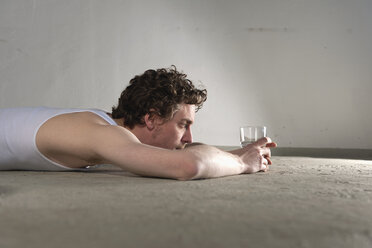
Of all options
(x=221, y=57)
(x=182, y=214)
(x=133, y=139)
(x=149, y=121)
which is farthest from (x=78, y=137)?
(x=221, y=57)

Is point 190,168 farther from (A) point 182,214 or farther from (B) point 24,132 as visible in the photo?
(B) point 24,132

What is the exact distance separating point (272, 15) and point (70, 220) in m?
3.97

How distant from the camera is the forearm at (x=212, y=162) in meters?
1.39

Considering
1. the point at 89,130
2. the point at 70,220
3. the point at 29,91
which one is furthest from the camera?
the point at 29,91

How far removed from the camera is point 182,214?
0.89 metres

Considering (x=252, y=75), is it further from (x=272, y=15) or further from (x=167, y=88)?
(x=167, y=88)

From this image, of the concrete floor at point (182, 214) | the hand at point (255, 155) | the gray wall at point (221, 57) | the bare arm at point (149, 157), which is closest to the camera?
the concrete floor at point (182, 214)

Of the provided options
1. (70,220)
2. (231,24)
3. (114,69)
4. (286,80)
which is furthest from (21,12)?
(70,220)

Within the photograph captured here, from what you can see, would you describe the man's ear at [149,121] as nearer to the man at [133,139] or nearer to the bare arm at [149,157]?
the man at [133,139]

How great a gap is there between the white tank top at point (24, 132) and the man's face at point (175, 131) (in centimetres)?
25

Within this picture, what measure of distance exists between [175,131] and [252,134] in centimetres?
40

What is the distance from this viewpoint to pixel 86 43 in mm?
4203

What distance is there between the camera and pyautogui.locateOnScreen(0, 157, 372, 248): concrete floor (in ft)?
2.33

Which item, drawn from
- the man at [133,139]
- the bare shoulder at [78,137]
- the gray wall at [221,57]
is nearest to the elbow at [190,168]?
the man at [133,139]
